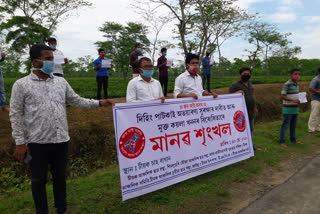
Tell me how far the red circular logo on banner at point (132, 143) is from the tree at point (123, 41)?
28.2m

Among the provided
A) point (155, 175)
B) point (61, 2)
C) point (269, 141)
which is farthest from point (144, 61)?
point (61, 2)

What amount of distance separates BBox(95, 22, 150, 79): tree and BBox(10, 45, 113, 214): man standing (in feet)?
93.6

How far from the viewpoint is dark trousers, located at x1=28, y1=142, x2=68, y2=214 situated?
2.25 m

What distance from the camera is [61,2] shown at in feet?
48.4

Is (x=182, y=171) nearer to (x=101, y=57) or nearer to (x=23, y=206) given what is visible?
(x=23, y=206)

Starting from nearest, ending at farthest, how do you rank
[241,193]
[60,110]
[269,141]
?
[60,110] < [241,193] < [269,141]

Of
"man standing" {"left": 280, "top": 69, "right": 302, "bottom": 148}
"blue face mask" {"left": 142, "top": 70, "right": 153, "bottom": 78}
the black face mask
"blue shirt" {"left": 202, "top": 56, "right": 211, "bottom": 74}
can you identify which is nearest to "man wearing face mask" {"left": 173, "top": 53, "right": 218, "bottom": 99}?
"blue face mask" {"left": 142, "top": 70, "right": 153, "bottom": 78}

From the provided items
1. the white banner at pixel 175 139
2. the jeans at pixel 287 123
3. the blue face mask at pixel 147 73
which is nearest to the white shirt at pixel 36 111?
the white banner at pixel 175 139

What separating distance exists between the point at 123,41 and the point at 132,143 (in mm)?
32917

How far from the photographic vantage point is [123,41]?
33.7 metres

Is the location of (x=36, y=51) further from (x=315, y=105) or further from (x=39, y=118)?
(x=315, y=105)

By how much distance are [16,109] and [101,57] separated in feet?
16.3

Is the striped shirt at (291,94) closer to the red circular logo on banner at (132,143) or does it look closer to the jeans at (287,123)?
the jeans at (287,123)

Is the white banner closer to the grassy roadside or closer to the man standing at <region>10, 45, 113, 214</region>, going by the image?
the grassy roadside
